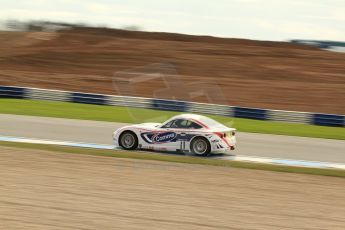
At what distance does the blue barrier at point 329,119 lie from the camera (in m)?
23.9

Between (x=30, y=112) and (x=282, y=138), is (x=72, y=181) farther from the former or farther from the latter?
(x=30, y=112)


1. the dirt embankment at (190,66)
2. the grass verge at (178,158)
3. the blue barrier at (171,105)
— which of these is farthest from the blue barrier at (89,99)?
the grass verge at (178,158)

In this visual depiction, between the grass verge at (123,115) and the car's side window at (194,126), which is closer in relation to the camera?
the car's side window at (194,126)

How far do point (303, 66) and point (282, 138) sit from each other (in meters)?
21.8

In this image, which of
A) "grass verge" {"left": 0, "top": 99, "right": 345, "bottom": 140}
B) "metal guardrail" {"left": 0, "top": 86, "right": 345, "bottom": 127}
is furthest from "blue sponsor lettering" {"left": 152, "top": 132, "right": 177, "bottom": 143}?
"metal guardrail" {"left": 0, "top": 86, "right": 345, "bottom": 127}

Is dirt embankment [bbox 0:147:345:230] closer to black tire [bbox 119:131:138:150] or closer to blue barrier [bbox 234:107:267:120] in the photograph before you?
black tire [bbox 119:131:138:150]

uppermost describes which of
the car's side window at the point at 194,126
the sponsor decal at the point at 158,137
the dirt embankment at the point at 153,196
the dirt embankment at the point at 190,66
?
the dirt embankment at the point at 190,66

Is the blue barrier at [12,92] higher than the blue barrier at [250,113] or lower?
higher

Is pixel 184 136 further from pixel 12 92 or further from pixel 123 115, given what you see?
pixel 12 92

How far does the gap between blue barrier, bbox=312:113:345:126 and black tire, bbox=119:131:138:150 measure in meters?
9.92

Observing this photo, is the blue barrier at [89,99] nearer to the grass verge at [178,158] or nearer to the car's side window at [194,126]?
the grass verge at [178,158]

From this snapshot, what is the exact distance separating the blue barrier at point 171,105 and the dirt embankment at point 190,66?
135 inches

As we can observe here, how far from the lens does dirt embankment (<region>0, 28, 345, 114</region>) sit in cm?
3375

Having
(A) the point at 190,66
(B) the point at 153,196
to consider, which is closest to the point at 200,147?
(B) the point at 153,196
